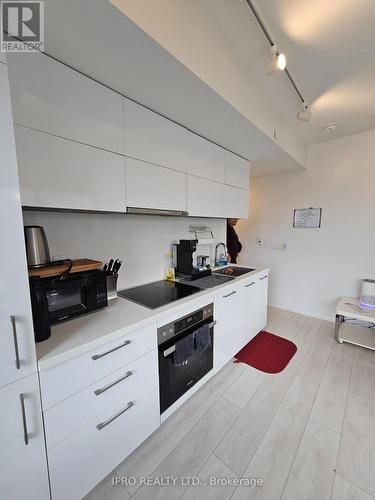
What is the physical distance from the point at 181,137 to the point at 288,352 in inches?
94.7

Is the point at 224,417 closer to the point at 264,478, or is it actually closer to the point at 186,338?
the point at 264,478

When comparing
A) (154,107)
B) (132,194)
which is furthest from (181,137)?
(132,194)

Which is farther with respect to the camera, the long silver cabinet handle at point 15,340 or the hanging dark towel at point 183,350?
the hanging dark towel at point 183,350

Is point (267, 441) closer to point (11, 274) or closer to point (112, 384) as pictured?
point (112, 384)

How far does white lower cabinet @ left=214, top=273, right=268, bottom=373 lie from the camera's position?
1.80 metres

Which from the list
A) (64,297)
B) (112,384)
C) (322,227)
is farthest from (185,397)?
(322,227)

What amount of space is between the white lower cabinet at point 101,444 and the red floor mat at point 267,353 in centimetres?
118

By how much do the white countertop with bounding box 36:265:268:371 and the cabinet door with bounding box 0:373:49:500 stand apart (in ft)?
0.34

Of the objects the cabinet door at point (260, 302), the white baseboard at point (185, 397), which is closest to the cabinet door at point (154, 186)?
the cabinet door at point (260, 302)

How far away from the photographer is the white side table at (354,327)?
226 cm

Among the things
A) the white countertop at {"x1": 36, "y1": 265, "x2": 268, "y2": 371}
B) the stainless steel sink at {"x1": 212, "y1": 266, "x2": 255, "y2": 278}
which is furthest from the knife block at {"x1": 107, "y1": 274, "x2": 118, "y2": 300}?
the stainless steel sink at {"x1": 212, "y1": 266, "x2": 255, "y2": 278}

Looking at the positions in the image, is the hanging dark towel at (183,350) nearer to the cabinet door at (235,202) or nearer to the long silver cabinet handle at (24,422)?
the long silver cabinet handle at (24,422)

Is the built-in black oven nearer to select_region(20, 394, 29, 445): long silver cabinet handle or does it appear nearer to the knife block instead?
the knife block

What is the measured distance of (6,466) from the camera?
2.53ft
